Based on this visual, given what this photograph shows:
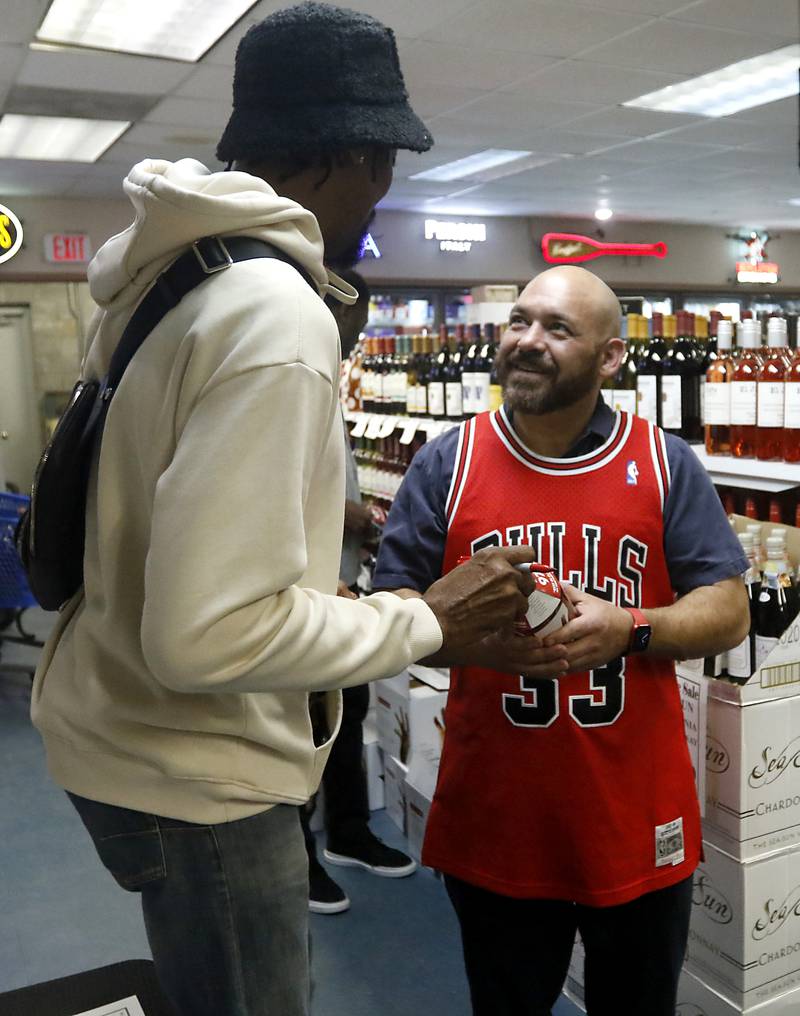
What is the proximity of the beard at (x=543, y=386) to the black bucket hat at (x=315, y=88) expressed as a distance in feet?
2.48

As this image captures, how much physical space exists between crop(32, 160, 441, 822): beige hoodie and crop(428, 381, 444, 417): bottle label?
2.63 meters

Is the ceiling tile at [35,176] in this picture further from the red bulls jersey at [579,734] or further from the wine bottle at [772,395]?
the red bulls jersey at [579,734]

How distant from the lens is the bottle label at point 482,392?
350 centimetres

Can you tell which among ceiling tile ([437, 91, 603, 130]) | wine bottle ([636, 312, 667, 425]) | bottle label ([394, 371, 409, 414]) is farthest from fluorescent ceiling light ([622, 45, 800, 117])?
wine bottle ([636, 312, 667, 425])

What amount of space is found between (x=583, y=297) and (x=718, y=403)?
0.68 meters

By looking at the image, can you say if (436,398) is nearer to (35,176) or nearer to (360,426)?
(360,426)

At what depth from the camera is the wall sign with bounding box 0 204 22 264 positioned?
29.3 feet

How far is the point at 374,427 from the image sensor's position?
169 inches

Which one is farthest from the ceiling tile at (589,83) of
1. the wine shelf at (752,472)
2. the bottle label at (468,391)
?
the wine shelf at (752,472)

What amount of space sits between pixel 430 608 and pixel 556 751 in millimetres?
700

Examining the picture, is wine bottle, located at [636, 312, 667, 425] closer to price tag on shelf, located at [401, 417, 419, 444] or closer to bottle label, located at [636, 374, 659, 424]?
bottle label, located at [636, 374, 659, 424]

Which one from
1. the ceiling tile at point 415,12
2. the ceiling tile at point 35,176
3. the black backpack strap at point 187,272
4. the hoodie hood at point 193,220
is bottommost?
the black backpack strap at point 187,272

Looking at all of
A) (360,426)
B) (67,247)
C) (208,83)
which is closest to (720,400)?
(360,426)

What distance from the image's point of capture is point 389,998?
2.65 metres
